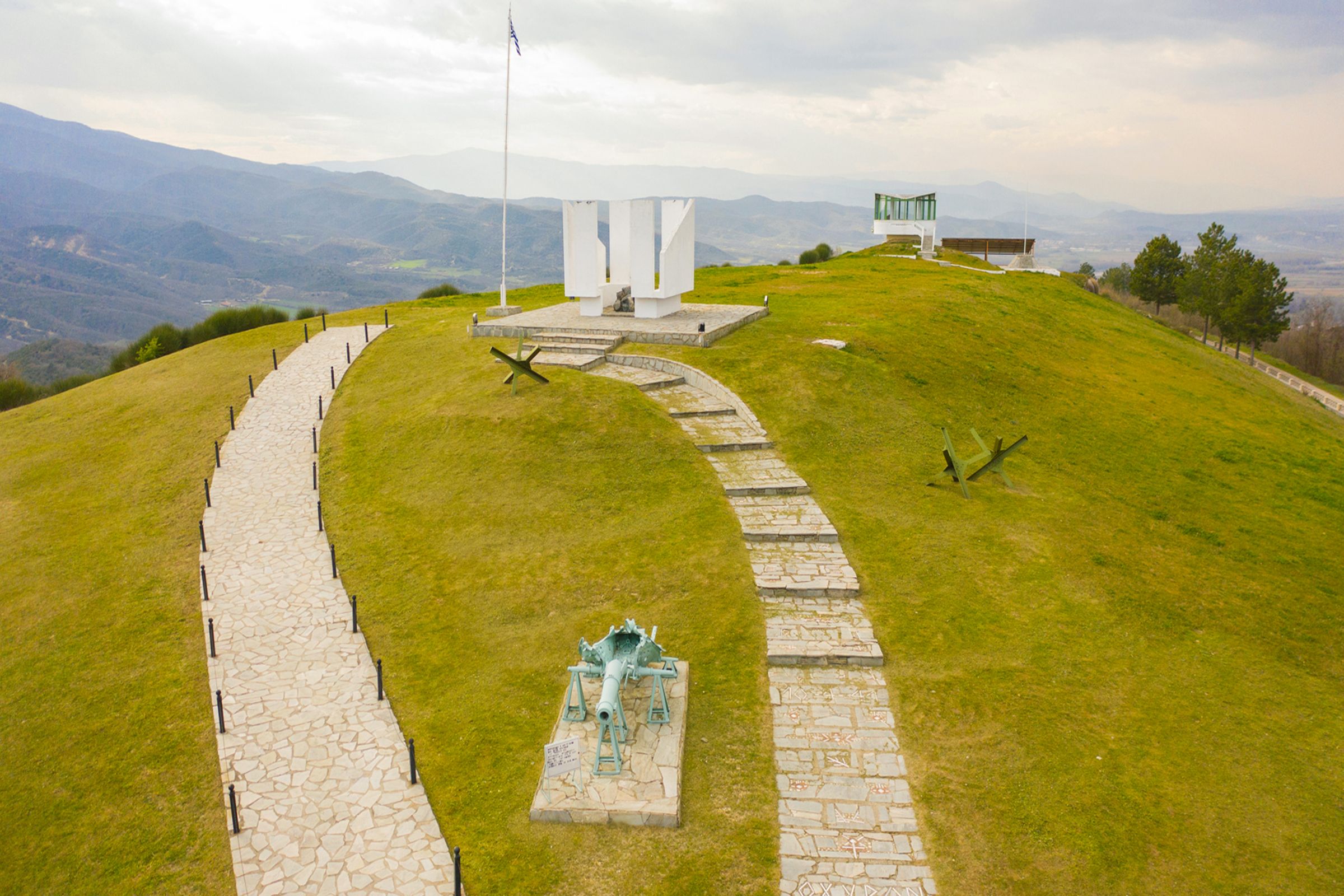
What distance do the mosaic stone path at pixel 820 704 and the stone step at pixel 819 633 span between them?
0.02 meters

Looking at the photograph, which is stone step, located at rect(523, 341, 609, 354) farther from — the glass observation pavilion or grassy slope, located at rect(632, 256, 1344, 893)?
the glass observation pavilion

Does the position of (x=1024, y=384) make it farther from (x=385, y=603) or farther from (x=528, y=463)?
(x=385, y=603)

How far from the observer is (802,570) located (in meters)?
12.6

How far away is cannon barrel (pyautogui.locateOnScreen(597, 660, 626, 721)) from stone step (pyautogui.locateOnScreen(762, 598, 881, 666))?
275cm

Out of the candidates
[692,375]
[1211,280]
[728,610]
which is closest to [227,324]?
[692,375]

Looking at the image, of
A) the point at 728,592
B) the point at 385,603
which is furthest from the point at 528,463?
the point at 728,592

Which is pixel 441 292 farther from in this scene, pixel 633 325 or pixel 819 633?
pixel 819 633

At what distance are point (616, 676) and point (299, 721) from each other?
458 cm

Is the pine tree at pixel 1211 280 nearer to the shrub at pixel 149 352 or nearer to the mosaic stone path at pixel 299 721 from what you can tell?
the mosaic stone path at pixel 299 721

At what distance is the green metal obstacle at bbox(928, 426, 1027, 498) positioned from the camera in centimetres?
1495

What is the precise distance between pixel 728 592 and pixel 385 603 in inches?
219

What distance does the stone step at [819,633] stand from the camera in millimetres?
10844

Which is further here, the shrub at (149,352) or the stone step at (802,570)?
the shrub at (149,352)

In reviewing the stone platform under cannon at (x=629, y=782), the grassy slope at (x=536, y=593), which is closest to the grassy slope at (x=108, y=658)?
the grassy slope at (x=536, y=593)
